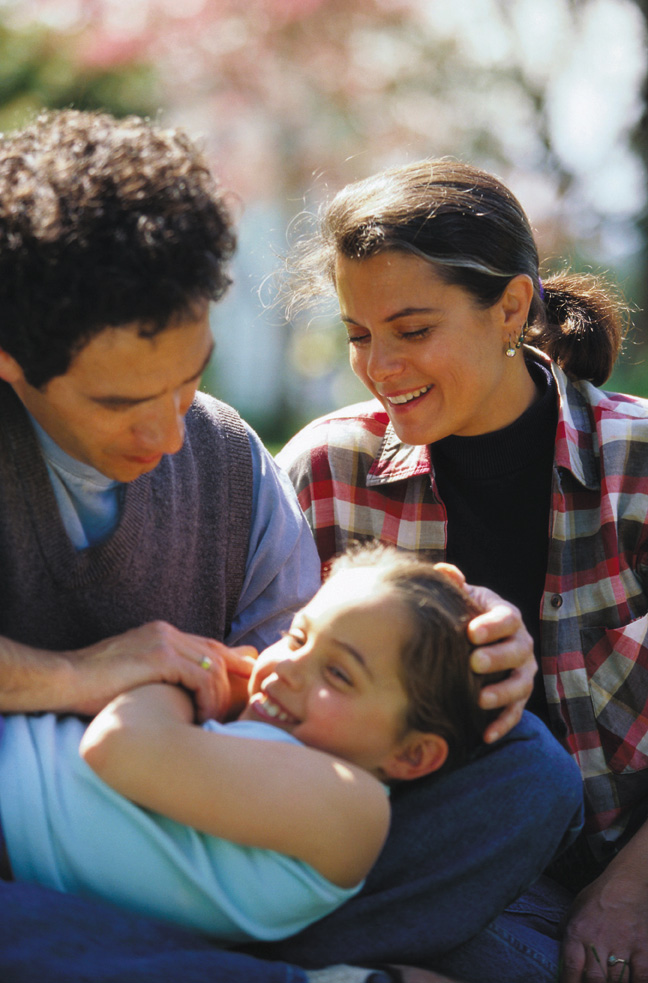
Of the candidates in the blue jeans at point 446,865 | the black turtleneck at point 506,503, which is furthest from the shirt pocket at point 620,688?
the blue jeans at point 446,865

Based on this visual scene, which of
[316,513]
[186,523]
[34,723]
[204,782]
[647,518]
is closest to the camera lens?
[204,782]

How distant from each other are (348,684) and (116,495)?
627mm

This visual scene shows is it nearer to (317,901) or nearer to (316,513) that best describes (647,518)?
(316,513)

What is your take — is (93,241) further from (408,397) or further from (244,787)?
(408,397)

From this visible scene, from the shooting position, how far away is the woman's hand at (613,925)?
83.4 inches

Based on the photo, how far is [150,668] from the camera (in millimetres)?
1773

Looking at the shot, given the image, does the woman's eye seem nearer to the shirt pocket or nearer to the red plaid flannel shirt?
the red plaid flannel shirt

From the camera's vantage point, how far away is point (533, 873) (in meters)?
1.88

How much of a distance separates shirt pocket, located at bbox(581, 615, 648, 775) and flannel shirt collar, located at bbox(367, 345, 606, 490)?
39 cm

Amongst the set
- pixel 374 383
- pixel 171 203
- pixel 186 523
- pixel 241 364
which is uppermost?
pixel 171 203

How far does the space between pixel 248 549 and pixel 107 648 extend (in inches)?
20.0

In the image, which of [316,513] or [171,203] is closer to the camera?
[171,203]

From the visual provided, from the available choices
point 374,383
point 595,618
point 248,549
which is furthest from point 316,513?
point 595,618

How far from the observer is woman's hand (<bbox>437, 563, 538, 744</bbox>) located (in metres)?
1.84
